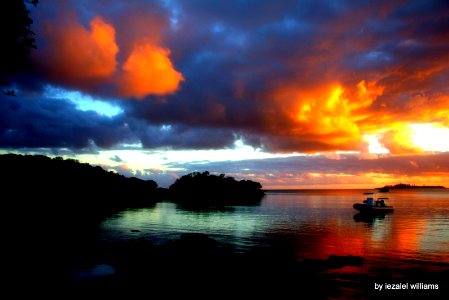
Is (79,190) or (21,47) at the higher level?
(21,47)

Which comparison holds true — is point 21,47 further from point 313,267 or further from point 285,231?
point 285,231

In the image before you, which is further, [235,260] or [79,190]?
[79,190]

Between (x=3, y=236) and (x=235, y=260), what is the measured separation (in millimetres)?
42386

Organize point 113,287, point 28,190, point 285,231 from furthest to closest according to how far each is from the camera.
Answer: point 28,190, point 285,231, point 113,287

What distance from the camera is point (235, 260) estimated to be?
38062 mm

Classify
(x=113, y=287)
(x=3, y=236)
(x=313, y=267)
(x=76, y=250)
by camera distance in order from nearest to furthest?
(x=113, y=287), (x=313, y=267), (x=76, y=250), (x=3, y=236)

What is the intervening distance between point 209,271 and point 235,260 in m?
5.96

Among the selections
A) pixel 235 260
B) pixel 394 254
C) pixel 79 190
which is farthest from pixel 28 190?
pixel 394 254

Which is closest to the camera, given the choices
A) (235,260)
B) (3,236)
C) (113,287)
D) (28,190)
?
(113,287)

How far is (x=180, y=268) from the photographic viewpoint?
33.3 metres

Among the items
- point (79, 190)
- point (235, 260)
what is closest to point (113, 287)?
point (235, 260)

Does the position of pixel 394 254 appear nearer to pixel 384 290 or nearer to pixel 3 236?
pixel 384 290

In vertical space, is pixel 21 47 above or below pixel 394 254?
above

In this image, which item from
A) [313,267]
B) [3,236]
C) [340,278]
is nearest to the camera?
[340,278]
